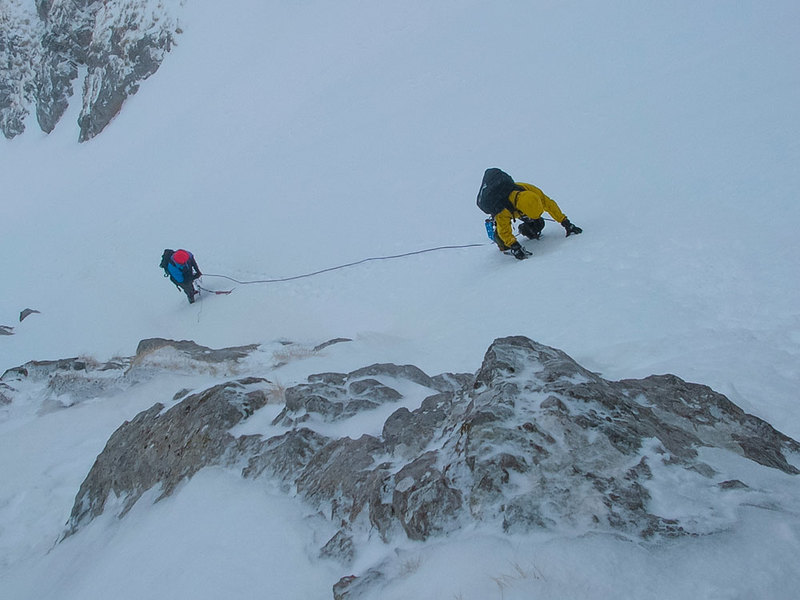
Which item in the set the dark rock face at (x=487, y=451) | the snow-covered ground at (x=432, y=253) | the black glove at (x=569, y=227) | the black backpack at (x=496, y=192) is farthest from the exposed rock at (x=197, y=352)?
the black glove at (x=569, y=227)

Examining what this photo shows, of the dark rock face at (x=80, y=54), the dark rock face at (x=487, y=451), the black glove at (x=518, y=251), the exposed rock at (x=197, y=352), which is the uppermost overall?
the dark rock face at (x=80, y=54)

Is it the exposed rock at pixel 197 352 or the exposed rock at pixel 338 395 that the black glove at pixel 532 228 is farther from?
the exposed rock at pixel 338 395

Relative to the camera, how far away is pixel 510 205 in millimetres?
7027

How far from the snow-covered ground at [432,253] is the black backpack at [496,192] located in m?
0.81

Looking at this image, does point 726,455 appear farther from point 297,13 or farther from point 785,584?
point 297,13

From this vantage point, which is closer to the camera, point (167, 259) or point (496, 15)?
point (167, 259)

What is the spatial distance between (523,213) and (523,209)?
0.09 metres

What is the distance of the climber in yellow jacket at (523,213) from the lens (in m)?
6.96

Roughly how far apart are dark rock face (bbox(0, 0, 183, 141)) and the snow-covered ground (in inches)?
245

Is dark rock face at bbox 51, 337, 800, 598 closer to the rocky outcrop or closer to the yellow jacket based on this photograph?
the yellow jacket

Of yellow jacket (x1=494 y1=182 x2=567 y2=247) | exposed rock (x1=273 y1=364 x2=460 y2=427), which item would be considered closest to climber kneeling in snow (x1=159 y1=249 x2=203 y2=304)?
yellow jacket (x1=494 y1=182 x2=567 y2=247)

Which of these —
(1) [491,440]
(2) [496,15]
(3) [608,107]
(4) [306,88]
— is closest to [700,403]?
(1) [491,440]

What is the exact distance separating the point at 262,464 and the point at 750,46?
33.3ft

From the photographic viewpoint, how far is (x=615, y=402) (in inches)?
88.7
